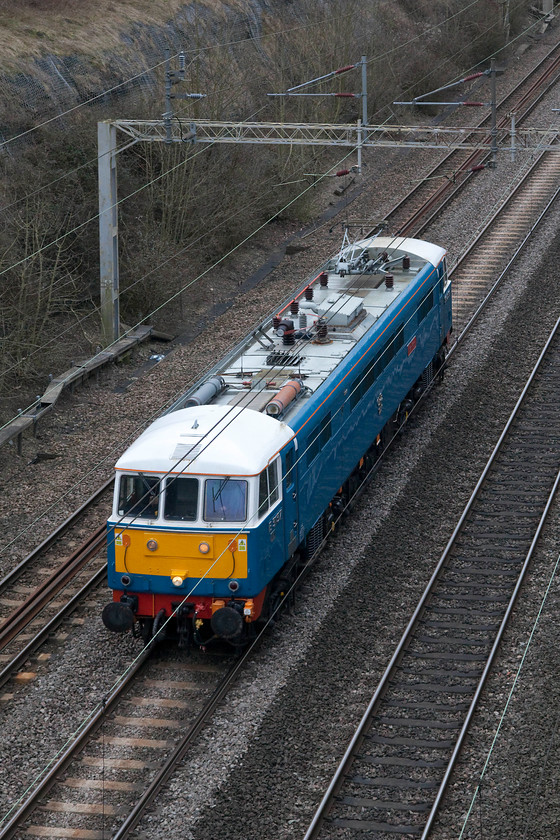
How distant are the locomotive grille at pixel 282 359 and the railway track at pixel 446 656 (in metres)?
3.75

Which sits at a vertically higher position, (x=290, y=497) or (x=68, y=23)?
(x=68, y=23)

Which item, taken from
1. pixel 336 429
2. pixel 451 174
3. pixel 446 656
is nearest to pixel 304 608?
pixel 446 656

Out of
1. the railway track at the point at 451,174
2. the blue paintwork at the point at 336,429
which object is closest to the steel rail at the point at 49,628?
the blue paintwork at the point at 336,429

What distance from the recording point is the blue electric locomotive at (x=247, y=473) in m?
14.6

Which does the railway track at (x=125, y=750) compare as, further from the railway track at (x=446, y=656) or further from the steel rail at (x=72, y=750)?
the railway track at (x=446, y=656)

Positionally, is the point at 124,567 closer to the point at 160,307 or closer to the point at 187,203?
the point at 160,307

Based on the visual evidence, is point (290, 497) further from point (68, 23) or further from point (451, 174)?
point (68, 23)

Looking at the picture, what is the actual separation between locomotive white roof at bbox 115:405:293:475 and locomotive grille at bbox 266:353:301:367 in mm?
2624

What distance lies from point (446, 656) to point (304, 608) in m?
2.25

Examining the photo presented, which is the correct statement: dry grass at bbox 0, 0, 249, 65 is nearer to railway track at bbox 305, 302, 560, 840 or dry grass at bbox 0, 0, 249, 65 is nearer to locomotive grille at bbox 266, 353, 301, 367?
locomotive grille at bbox 266, 353, 301, 367

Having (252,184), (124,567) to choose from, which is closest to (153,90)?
(252,184)

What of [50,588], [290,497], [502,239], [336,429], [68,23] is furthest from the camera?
[68,23]

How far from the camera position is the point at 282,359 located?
1827cm

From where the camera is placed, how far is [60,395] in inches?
961
